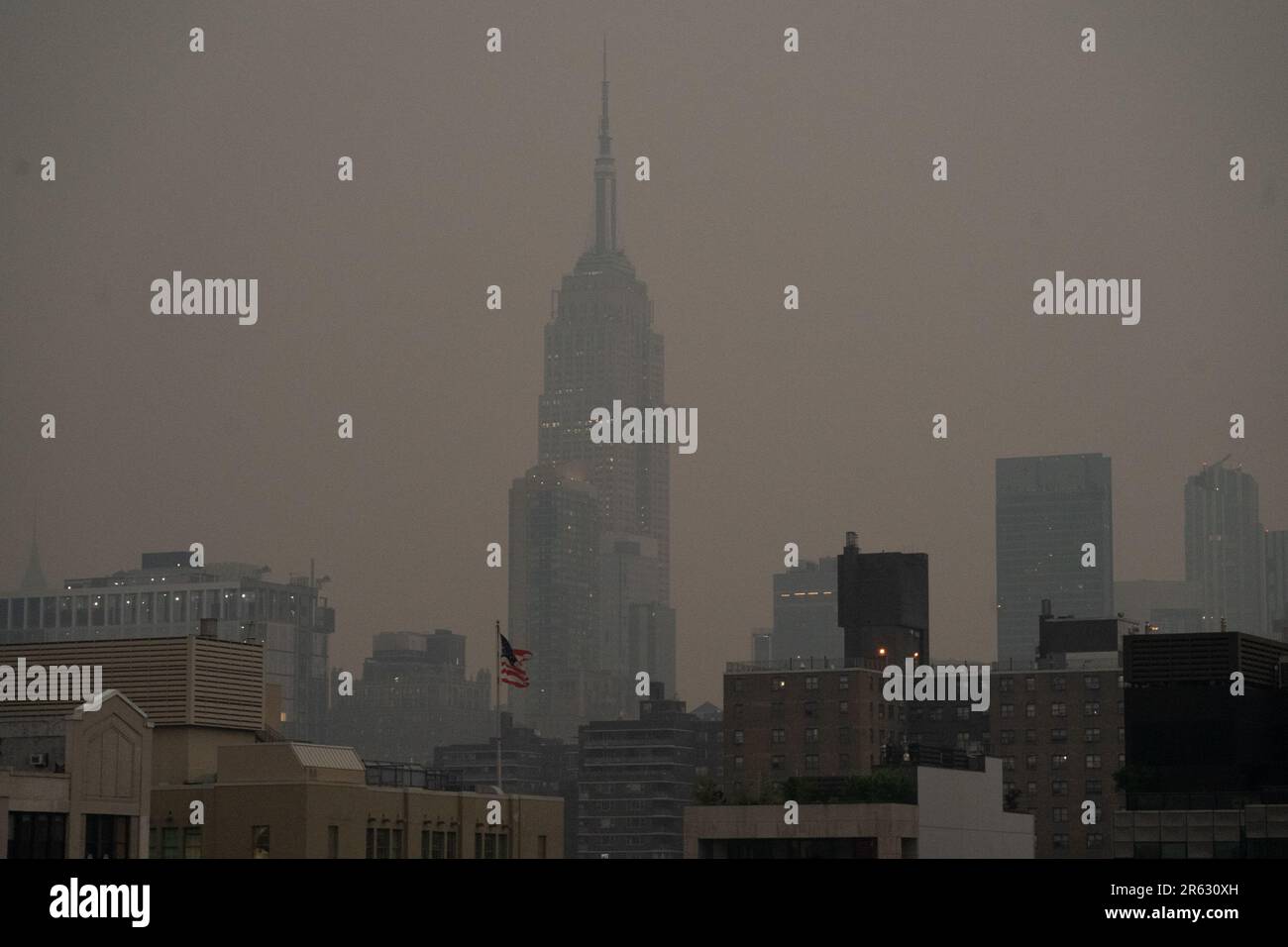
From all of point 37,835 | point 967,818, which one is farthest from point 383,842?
point 967,818

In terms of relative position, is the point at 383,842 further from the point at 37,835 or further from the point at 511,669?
the point at 37,835

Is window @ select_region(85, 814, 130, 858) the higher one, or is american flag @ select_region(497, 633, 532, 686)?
american flag @ select_region(497, 633, 532, 686)

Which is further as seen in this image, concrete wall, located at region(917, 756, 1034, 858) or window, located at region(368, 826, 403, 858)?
concrete wall, located at region(917, 756, 1034, 858)

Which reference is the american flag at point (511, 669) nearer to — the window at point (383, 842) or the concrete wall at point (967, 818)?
the window at point (383, 842)

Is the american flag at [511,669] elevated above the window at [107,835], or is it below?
above

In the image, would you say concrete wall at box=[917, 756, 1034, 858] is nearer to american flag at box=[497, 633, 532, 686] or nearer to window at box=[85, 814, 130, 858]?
american flag at box=[497, 633, 532, 686]

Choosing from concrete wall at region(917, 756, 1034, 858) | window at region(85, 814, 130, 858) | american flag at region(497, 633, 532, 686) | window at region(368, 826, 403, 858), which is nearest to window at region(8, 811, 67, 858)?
window at region(85, 814, 130, 858)

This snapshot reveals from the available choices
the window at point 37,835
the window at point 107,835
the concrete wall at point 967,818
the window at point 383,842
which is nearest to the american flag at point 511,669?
the window at point 383,842

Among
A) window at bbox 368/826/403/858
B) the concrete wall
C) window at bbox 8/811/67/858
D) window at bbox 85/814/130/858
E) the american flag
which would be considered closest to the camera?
window at bbox 8/811/67/858

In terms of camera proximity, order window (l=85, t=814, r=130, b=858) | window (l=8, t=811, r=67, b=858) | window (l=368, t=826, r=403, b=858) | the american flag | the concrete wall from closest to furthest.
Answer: window (l=8, t=811, r=67, b=858) < window (l=85, t=814, r=130, b=858) < window (l=368, t=826, r=403, b=858) < the american flag < the concrete wall
